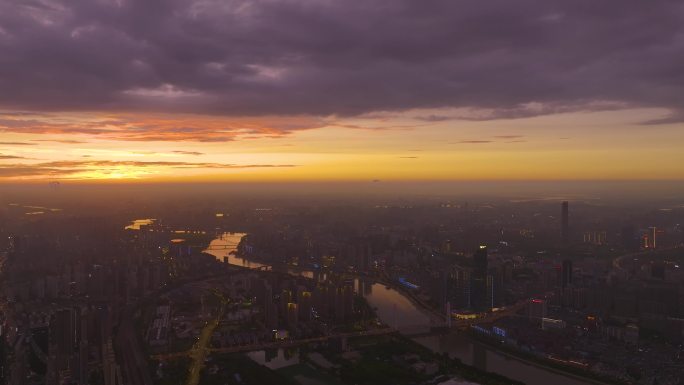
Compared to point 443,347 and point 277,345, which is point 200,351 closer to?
point 277,345

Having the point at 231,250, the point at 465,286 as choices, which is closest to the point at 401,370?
the point at 465,286

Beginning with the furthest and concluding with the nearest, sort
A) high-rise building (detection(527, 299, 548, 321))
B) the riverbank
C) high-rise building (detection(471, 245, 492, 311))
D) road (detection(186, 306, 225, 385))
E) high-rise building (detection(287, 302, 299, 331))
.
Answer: high-rise building (detection(471, 245, 492, 311)), high-rise building (detection(527, 299, 548, 321)), high-rise building (detection(287, 302, 299, 331)), the riverbank, road (detection(186, 306, 225, 385))

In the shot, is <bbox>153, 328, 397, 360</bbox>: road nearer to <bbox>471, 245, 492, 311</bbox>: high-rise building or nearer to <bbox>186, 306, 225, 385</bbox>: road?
<bbox>186, 306, 225, 385</bbox>: road

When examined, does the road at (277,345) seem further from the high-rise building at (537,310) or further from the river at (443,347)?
the high-rise building at (537,310)

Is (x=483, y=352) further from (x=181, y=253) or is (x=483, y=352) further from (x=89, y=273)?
(x=181, y=253)

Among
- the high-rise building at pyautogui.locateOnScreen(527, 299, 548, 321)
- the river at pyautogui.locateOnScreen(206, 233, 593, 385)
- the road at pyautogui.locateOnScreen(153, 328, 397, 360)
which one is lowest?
the river at pyautogui.locateOnScreen(206, 233, 593, 385)

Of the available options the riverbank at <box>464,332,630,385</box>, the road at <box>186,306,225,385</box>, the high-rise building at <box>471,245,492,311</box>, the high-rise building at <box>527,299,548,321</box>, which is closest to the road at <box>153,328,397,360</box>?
the road at <box>186,306,225,385</box>

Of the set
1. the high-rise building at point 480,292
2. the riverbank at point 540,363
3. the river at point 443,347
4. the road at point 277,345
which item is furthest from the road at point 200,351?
the high-rise building at point 480,292

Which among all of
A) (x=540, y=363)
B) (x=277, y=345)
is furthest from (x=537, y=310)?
(x=277, y=345)
